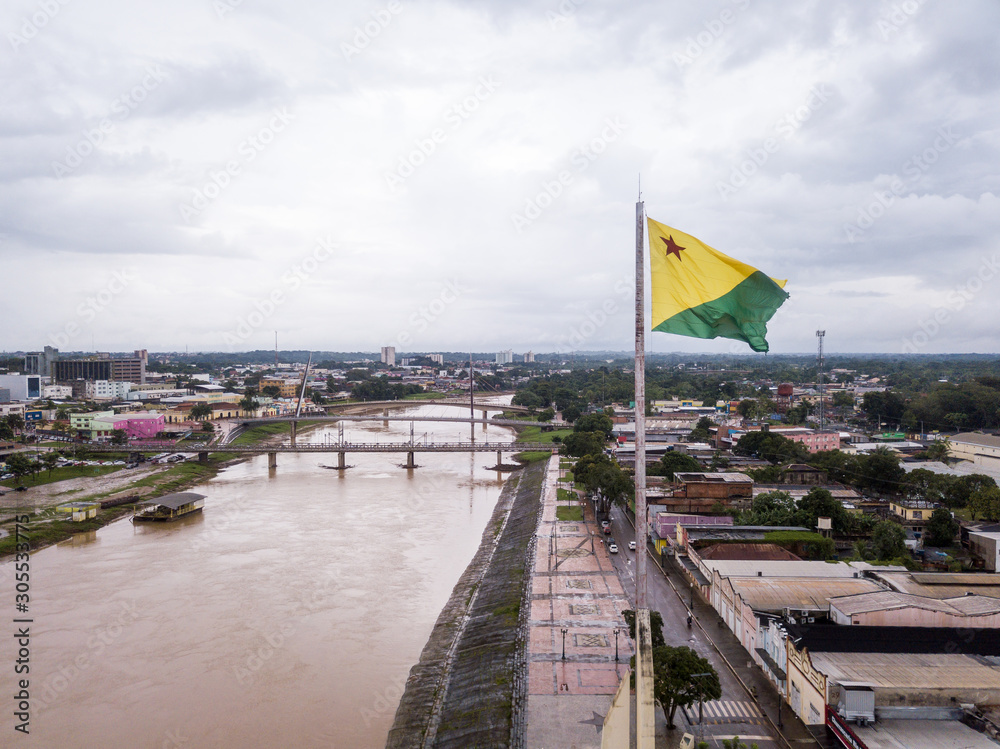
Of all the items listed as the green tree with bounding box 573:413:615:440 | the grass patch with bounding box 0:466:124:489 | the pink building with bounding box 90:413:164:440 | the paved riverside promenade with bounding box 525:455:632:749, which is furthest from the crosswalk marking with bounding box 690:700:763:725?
the pink building with bounding box 90:413:164:440

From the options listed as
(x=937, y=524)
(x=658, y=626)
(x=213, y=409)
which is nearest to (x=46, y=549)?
(x=658, y=626)

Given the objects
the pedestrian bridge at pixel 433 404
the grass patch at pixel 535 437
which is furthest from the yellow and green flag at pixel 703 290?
the pedestrian bridge at pixel 433 404

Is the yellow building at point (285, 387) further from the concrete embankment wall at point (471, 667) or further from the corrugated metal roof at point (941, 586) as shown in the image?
the corrugated metal roof at point (941, 586)

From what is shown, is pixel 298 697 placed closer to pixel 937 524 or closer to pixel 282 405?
pixel 937 524

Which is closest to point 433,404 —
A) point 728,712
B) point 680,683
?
Answer: point 728,712

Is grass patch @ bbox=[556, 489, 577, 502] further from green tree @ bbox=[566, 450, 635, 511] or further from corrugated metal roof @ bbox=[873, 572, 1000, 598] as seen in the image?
corrugated metal roof @ bbox=[873, 572, 1000, 598]
